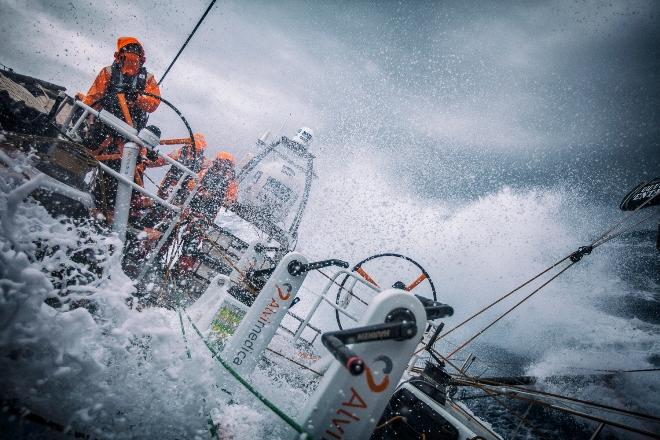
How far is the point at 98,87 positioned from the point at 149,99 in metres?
0.99

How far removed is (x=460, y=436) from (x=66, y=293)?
4.96 metres

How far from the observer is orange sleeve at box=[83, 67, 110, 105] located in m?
5.99

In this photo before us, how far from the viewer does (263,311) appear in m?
4.12

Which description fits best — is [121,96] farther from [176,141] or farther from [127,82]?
[176,141]

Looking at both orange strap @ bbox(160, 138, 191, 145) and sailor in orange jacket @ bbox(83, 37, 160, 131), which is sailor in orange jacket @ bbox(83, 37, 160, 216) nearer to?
sailor in orange jacket @ bbox(83, 37, 160, 131)

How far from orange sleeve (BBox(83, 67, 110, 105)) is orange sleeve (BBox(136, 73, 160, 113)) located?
67 centimetres

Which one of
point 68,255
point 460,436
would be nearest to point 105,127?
point 68,255

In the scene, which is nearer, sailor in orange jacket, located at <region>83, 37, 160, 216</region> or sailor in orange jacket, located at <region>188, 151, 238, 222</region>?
sailor in orange jacket, located at <region>83, 37, 160, 216</region>

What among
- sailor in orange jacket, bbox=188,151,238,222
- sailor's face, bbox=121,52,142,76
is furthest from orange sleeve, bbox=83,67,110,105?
sailor in orange jacket, bbox=188,151,238,222

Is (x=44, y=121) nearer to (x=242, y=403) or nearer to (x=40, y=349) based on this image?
(x=40, y=349)

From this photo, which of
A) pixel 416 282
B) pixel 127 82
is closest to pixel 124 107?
pixel 127 82

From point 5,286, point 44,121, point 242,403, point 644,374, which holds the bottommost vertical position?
point 242,403

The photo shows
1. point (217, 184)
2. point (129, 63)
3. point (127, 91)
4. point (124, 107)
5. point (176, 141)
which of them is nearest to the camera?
point (124, 107)

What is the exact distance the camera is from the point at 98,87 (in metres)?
6.06
